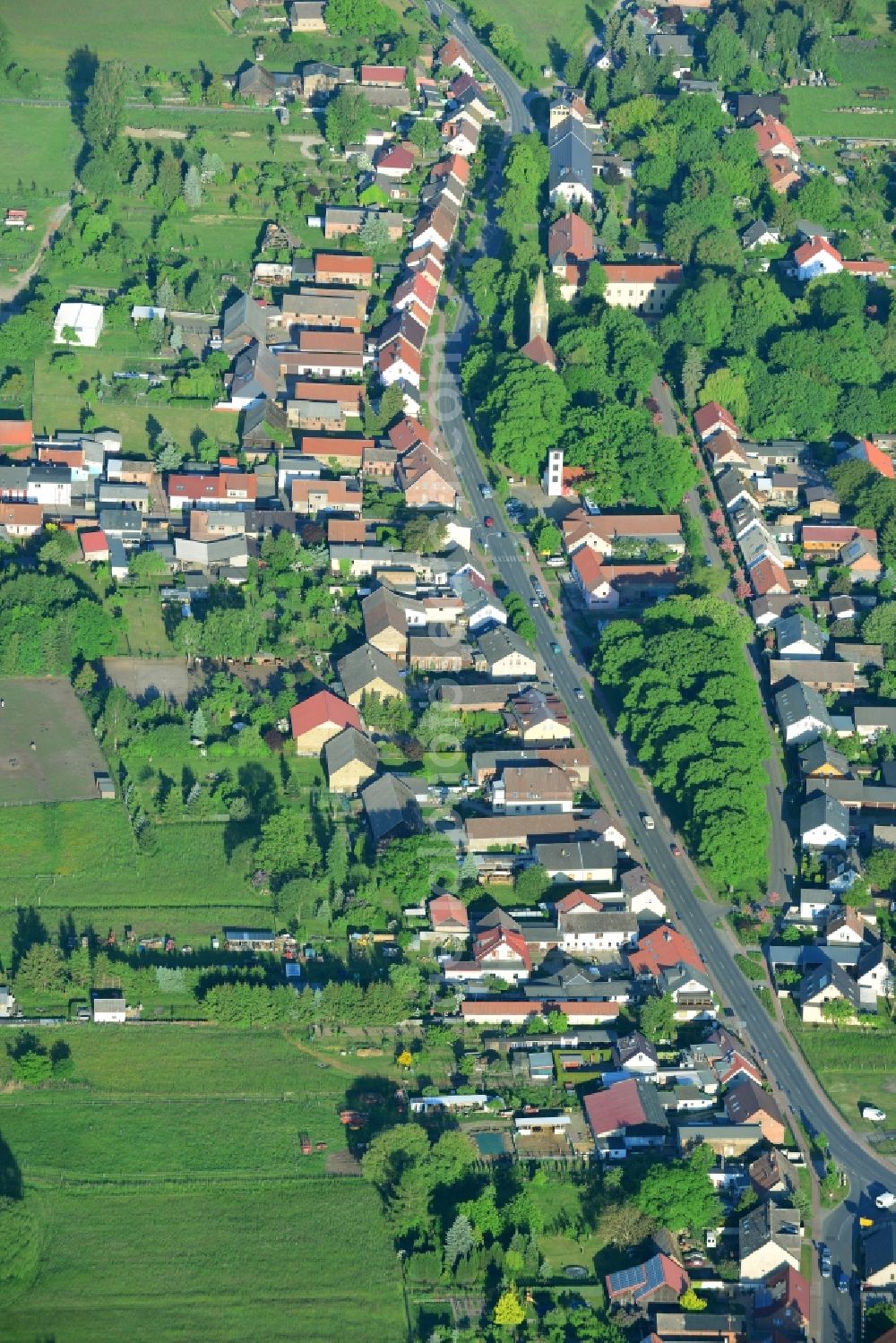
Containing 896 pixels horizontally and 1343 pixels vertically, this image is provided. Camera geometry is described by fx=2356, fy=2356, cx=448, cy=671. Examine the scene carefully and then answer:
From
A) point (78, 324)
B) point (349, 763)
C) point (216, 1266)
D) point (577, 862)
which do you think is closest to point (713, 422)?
point (78, 324)

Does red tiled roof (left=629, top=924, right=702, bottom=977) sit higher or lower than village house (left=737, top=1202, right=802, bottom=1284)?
higher

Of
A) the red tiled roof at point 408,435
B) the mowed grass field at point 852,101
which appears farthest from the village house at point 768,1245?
the mowed grass field at point 852,101

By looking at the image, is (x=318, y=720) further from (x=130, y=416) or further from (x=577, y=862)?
(x=130, y=416)

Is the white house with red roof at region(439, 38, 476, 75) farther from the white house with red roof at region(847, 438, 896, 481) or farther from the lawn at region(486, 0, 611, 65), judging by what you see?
the white house with red roof at region(847, 438, 896, 481)

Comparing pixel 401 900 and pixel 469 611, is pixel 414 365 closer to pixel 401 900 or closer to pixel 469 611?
pixel 469 611

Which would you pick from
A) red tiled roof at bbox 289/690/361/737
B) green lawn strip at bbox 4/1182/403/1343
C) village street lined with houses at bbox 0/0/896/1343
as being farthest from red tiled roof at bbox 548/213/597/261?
green lawn strip at bbox 4/1182/403/1343

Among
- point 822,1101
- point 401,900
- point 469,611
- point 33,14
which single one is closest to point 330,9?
point 33,14
